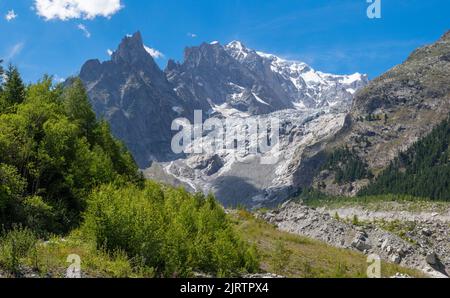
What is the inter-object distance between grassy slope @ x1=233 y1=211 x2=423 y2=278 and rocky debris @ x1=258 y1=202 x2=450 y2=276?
639 centimetres

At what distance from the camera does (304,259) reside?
3316cm

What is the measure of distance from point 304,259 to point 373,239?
19540 millimetres

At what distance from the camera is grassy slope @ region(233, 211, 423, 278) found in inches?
1109

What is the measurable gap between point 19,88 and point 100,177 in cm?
1517

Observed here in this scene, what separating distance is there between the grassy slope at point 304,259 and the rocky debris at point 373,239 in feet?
21.0

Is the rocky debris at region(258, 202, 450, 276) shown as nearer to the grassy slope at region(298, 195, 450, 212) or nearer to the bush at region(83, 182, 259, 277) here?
the bush at region(83, 182, 259, 277)

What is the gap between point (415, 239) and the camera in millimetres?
56281

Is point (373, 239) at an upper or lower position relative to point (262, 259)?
lower

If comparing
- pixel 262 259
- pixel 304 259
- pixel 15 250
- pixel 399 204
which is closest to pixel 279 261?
pixel 262 259

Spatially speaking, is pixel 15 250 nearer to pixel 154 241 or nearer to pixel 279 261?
pixel 154 241
